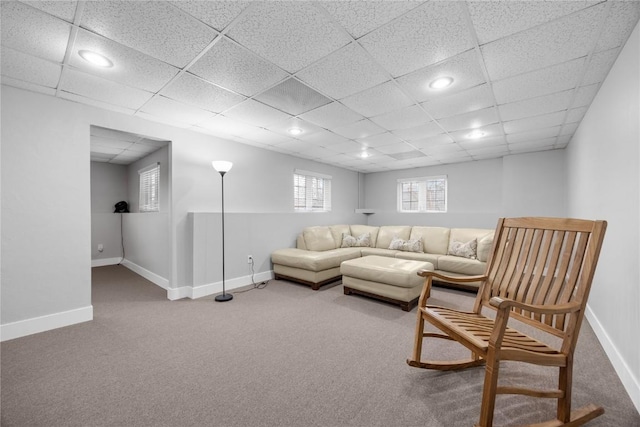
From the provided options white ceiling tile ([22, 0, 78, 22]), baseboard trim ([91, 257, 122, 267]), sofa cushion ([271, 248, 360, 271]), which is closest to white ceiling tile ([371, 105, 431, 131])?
sofa cushion ([271, 248, 360, 271])

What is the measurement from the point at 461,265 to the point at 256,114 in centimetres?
362

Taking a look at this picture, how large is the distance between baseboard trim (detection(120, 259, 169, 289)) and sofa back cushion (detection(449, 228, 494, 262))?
187 inches

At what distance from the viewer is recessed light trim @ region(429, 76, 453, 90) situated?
2.23m

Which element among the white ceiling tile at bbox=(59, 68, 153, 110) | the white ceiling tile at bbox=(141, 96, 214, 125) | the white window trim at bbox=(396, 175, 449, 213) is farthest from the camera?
the white window trim at bbox=(396, 175, 449, 213)

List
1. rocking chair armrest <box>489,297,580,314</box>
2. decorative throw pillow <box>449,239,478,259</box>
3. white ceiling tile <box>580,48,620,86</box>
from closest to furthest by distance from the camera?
rocking chair armrest <box>489,297,580,314</box>
white ceiling tile <box>580,48,620,86</box>
decorative throw pillow <box>449,239,478,259</box>

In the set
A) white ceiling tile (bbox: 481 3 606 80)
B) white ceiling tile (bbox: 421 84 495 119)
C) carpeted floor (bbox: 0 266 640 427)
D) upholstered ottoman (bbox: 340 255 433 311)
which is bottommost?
carpeted floor (bbox: 0 266 640 427)

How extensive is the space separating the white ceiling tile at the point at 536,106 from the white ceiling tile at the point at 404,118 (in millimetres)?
798

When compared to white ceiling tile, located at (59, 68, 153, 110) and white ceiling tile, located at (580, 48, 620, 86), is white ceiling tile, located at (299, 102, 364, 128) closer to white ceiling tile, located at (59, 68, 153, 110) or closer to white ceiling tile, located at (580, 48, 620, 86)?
white ceiling tile, located at (59, 68, 153, 110)

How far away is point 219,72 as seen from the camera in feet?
6.98

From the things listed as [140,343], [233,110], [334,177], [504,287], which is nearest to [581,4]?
[504,287]

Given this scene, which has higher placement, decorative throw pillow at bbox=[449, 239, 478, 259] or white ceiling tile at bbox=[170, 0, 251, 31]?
white ceiling tile at bbox=[170, 0, 251, 31]

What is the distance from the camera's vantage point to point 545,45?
1.77 m

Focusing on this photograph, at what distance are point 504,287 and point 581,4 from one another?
169 cm

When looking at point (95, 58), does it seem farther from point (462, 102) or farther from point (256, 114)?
point (462, 102)
